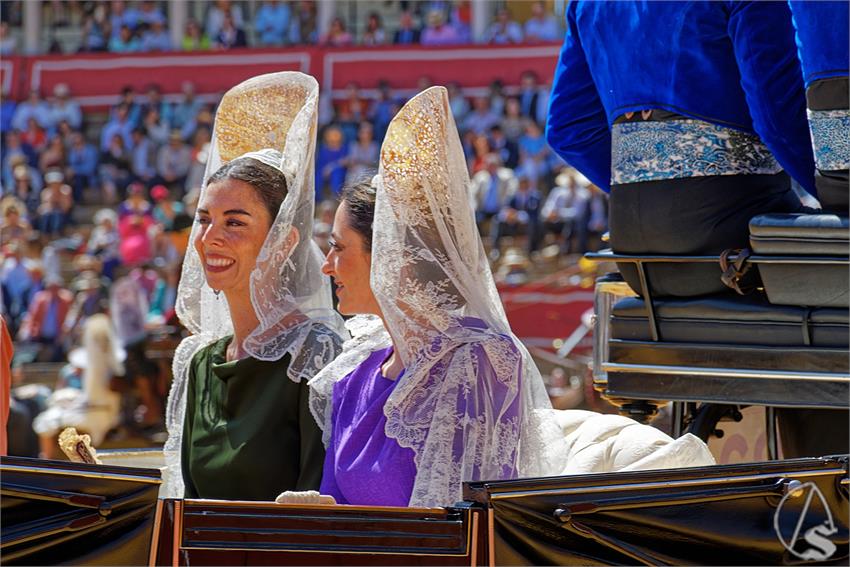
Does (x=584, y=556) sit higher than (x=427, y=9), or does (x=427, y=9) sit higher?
(x=427, y=9)

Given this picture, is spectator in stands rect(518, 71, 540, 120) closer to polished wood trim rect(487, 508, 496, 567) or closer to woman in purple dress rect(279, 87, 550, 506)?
woman in purple dress rect(279, 87, 550, 506)

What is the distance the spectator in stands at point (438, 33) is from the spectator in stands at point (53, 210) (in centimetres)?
565

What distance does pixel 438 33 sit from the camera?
1995cm

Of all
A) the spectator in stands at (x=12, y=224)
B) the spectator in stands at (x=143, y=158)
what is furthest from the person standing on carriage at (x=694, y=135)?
the spectator in stands at (x=143, y=158)

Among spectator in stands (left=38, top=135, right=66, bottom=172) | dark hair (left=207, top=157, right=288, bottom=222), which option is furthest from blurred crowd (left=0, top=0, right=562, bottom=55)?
dark hair (left=207, top=157, right=288, bottom=222)

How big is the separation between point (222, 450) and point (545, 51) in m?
15.8

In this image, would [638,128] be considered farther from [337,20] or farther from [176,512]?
[337,20]

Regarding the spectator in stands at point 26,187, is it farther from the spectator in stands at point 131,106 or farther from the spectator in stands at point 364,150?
the spectator in stands at point 364,150

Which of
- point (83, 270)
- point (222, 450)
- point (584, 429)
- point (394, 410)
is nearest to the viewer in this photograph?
point (394, 410)

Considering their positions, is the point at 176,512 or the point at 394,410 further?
the point at 394,410

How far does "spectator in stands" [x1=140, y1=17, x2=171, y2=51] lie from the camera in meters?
22.0

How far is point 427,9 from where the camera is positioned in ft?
70.4

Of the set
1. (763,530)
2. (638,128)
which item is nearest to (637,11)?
(638,128)

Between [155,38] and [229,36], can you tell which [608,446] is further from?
[155,38]
